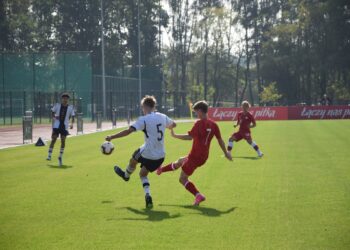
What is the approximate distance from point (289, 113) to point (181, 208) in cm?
4943

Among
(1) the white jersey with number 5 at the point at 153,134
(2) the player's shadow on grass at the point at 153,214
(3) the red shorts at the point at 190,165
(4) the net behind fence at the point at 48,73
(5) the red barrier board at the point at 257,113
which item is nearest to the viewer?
(2) the player's shadow on grass at the point at 153,214

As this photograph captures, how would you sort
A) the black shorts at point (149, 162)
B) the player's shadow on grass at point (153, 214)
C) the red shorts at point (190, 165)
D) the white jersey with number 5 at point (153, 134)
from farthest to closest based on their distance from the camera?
the red shorts at point (190, 165)
the black shorts at point (149, 162)
the white jersey with number 5 at point (153, 134)
the player's shadow on grass at point (153, 214)

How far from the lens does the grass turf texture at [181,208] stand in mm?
7879

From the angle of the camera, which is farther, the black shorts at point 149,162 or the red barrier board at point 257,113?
the red barrier board at point 257,113

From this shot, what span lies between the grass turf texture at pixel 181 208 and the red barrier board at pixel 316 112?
40.6 metres

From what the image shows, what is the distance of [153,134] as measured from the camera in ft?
34.6

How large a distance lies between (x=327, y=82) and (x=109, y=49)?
97.0ft

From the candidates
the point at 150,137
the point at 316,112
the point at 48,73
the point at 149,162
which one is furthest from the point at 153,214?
the point at 316,112

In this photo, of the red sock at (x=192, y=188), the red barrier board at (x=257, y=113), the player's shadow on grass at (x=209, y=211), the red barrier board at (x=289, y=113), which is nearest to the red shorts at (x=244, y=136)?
the red sock at (x=192, y=188)

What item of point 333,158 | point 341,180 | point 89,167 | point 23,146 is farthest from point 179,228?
point 23,146

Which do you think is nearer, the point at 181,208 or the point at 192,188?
the point at 181,208

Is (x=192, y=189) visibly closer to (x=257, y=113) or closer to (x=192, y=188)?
(x=192, y=188)

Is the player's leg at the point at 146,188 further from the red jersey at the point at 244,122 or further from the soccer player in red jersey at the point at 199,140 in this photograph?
the red jersey at the point at 244,122

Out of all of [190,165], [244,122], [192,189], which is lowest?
[192,189]
